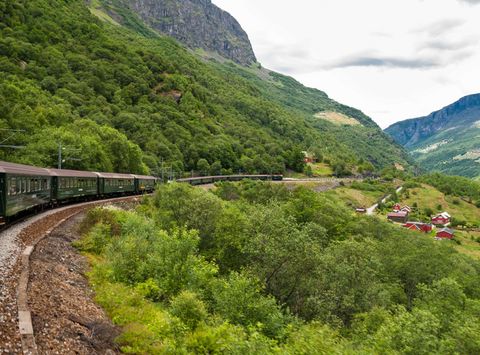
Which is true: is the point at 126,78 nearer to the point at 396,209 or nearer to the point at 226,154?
the point at 226,154

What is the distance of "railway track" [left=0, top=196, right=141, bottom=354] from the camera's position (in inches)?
400

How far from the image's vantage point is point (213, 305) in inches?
907

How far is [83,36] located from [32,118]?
10567cm

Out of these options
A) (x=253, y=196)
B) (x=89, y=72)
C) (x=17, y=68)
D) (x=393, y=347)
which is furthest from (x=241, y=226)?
(x=89, y=72)

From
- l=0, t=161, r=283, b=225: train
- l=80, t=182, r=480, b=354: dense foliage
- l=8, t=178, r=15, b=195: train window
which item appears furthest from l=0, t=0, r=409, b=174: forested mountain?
l=8, t=178, r=15, b=195: train window

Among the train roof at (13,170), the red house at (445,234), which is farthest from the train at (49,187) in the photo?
the red house at (445,234)

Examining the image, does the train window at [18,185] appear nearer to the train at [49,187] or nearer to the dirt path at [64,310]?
the train at [49,187]

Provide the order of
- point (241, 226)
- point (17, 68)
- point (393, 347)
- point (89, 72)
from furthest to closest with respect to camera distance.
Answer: point (89, 72) < point (17, 68) < point (241, 226) < point (393, 347)

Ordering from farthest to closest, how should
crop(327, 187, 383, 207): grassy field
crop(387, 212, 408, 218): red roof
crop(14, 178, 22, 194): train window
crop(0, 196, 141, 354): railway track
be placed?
crop(327, 187, 383, 207): grassy field, crop(387, 212, 408, 218): red roof, crop(14, 178, 22, 194): train window, crop(0, 196, 141, 354): railway track

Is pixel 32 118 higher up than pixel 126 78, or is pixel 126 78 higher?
pixel 126 78

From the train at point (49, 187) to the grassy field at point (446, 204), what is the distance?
148 m

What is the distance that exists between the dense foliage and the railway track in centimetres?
324

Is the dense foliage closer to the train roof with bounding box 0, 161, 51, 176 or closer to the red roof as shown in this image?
the train roof with bounding box 0, 161, 51, 176

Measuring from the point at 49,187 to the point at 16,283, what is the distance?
24.1m
